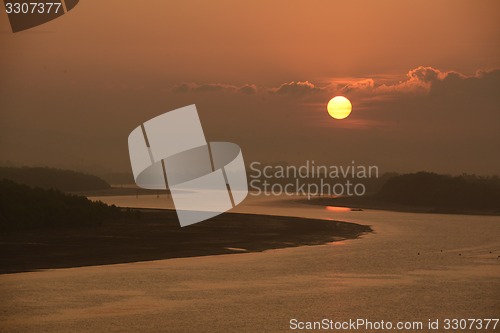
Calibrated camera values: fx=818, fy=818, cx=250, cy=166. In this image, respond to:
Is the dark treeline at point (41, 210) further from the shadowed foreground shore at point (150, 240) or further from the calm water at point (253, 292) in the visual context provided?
the calm water at point (253, 292)

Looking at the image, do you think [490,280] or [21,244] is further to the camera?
[21,244]

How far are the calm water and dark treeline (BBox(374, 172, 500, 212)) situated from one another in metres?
57.5

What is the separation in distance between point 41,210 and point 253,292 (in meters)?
27.8

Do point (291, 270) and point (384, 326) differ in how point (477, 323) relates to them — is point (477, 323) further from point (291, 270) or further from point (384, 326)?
point (291, 270)

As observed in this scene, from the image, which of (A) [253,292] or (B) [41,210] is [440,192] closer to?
(B) [41,210]

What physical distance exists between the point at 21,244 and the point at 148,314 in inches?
773

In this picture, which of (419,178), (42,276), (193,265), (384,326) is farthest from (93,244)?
(419,178)

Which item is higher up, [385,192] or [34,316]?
[34,316]

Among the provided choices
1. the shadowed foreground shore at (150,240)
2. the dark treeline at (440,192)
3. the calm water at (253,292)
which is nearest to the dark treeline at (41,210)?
the shadowed foreground shore at (150,240)

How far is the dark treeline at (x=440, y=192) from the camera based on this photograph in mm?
96500

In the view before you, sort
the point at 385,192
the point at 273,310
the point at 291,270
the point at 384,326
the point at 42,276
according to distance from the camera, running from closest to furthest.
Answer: the point at 384,326 < the point at 273,310 < the point at 42,276 < the point at 291,270 < the point at 385,192

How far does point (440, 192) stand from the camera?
342ft

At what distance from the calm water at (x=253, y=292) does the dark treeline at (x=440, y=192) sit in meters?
57.5

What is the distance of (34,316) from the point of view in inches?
892
